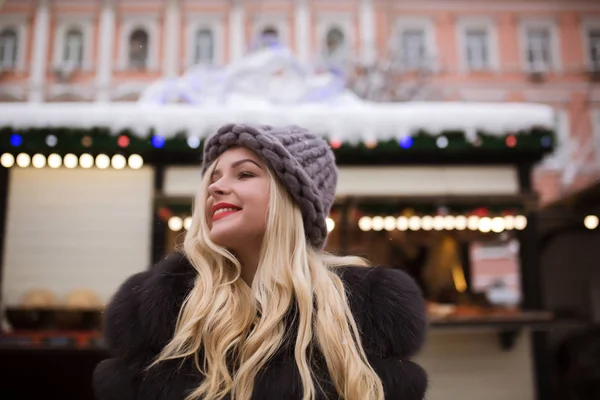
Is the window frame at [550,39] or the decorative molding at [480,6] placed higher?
the decorative molding at [480,6]

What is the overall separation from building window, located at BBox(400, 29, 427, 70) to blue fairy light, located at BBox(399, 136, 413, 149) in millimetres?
15045

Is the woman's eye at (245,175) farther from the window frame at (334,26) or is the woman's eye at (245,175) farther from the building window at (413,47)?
the building window at (413,47)

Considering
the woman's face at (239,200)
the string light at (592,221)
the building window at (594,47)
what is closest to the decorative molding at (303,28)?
the building window at (594,47)

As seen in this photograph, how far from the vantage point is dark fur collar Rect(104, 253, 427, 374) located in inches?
53.7

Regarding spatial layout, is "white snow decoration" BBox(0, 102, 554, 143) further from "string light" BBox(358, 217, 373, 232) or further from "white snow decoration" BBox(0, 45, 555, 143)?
"string light" BBox(358, 217, 373, 232)

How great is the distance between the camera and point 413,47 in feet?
61.0

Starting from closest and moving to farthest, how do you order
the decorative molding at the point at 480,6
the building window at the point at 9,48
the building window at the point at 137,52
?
1. the building window at the point at 9,48
2. the building window at the point at 137,52
3. the decorative molding at the point at 480,6

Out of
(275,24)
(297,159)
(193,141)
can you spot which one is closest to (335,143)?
(193,141)

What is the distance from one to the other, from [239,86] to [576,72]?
55.9 feet

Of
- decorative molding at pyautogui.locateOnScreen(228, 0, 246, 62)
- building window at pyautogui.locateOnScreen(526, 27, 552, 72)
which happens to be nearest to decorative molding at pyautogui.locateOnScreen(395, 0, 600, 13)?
building window at pyautogui.locateOnScreen(526, 27, 552, 72)

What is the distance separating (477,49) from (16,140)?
58.8 ft

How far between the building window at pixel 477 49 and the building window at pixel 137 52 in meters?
12.2

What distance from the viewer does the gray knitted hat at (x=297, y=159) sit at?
1.45 meters

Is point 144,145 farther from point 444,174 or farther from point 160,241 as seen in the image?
point 444,174
